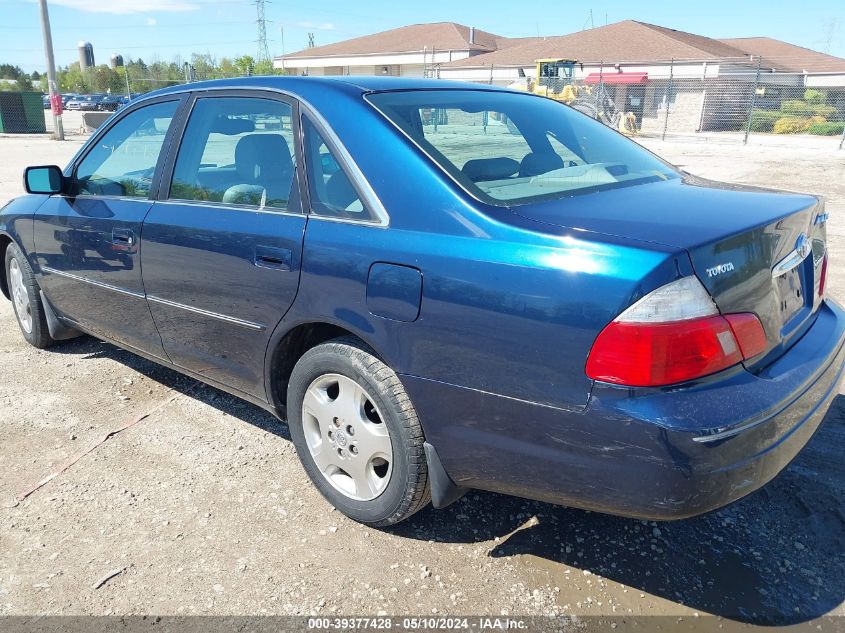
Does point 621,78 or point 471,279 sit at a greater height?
point 621,78

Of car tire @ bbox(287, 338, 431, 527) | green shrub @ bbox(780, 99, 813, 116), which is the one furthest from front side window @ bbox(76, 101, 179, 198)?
green shrub @ bbox(780, 99, 813, 116)

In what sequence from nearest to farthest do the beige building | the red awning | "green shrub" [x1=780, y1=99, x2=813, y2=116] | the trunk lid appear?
the trunk lid → "green shrub" [x1=780, y1=99, x2=813, y2=116] → the beige building → the red awning

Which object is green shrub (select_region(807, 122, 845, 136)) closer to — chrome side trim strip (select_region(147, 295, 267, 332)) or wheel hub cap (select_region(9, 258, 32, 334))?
wheel hub cap (select_region(9, 258, 32, 334))

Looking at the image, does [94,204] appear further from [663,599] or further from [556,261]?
[663,599]

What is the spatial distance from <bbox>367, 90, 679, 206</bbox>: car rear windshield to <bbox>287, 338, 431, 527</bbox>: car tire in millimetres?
752

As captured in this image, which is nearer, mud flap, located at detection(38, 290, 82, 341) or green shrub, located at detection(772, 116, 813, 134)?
mud flap, located at detection(38, 290, 82, 341)

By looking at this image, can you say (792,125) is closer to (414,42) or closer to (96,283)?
(414,42)

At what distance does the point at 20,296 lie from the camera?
15.5 ft

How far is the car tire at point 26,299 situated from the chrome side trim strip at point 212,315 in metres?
1.53

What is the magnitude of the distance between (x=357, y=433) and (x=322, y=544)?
0.47 m

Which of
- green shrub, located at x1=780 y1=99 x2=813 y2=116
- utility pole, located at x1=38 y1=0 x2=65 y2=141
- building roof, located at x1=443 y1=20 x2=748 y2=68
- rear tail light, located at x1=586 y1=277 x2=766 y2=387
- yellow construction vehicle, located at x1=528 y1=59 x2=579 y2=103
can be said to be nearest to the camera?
rear tail light, located at x1=586 y1=277 x2=766 y2=387

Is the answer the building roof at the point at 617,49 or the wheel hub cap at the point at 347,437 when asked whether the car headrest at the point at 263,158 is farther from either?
the building roof at the point at 617,49

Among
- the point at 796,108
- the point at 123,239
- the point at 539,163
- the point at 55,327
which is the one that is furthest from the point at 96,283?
the point at 796,108

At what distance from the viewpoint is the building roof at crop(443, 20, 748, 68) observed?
38.8 meters
